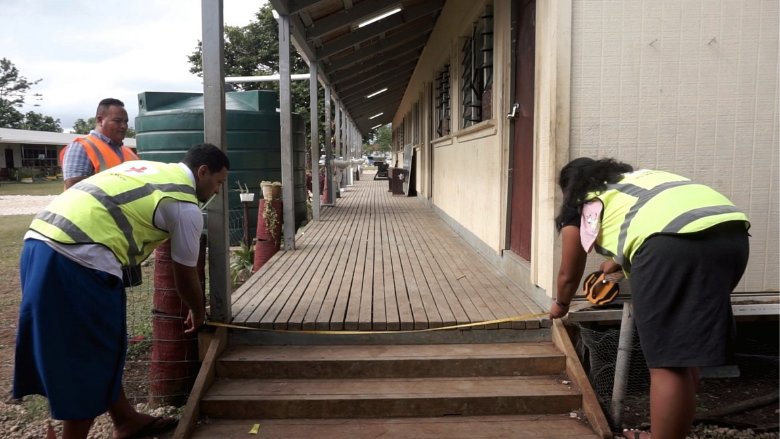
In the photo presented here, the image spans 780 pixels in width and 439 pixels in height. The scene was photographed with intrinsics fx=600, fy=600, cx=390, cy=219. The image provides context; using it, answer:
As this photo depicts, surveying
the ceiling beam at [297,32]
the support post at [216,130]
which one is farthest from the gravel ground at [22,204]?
the support post at [216,130]

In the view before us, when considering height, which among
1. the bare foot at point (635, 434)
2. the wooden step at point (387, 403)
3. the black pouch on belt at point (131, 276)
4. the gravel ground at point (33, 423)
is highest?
the black pouch on belt at point (131, 276)

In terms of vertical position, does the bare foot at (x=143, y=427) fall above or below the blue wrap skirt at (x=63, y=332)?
below

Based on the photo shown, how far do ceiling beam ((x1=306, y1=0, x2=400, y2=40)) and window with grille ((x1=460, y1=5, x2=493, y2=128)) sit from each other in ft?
3.98

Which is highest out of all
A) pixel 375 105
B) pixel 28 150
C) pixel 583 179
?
pixel 375 105

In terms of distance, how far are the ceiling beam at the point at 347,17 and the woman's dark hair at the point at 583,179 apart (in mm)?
5792

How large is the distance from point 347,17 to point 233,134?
2854mm

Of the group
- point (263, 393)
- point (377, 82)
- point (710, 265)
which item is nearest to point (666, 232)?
point (710, 265)

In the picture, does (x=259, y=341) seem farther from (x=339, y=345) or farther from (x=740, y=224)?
(x=740, y=224)

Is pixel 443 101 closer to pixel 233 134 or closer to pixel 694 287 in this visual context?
pixel 233 134

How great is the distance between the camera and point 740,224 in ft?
7.38

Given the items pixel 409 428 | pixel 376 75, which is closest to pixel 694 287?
pixel 409 428

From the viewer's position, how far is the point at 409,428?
10.2ft

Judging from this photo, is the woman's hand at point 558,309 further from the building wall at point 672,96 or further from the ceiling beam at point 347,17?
the ceiling beam at point 347,17

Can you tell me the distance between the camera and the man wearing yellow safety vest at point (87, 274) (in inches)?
96.9
